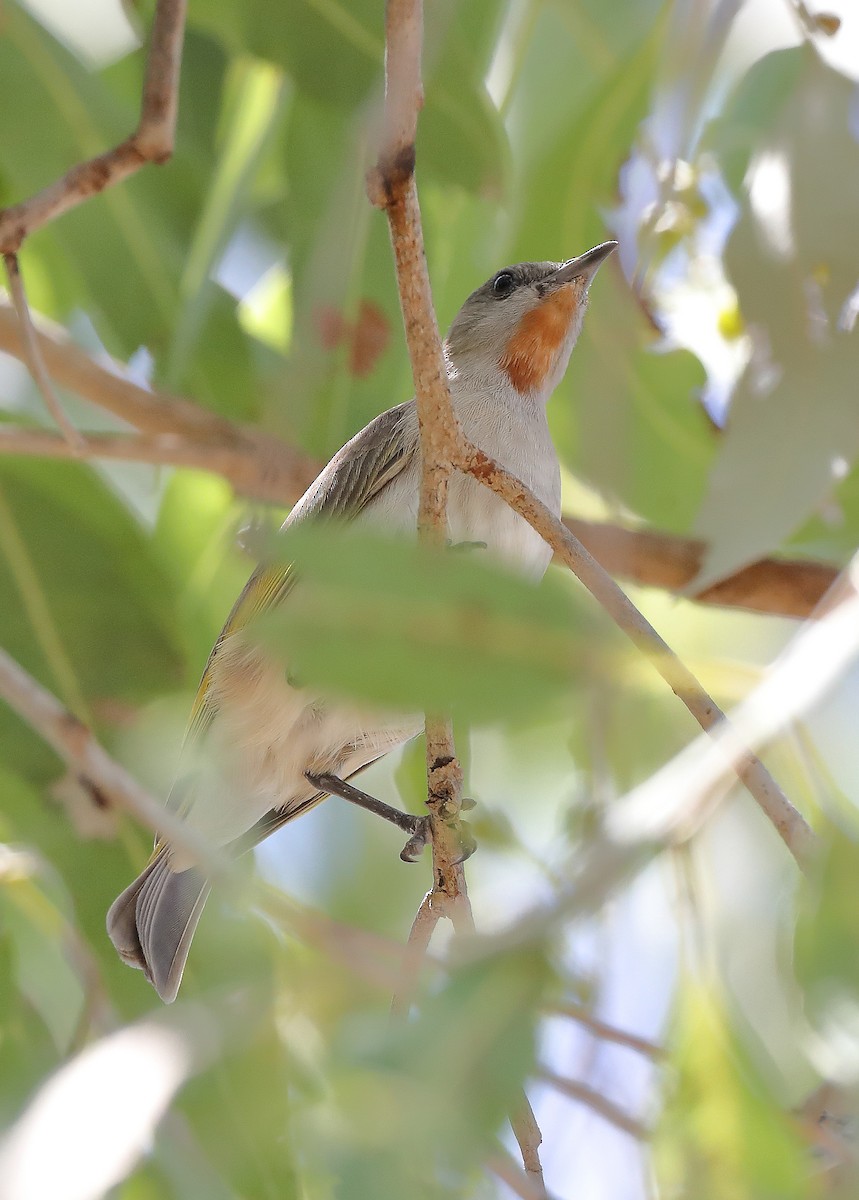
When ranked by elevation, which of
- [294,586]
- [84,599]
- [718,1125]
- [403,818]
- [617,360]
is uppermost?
[617,360]

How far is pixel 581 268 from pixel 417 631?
2.28 meters

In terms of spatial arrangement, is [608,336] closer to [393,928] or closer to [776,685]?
[393,928]

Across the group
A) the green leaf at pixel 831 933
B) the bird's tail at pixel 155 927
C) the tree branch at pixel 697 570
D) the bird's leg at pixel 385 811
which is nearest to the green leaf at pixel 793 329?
the green leaf at pixel 831 933

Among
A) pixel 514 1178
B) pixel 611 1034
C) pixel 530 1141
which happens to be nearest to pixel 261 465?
pixel 530 1141

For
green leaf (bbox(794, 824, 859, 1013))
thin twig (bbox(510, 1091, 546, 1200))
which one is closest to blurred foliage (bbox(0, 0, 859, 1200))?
green leaf (bbox(794, 824, 859, 1013))

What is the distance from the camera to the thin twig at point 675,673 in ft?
4.02

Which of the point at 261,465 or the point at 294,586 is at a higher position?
the point at 261,465

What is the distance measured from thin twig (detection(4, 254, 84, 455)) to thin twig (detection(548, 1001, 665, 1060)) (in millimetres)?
1325

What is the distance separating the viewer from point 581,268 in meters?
3.18

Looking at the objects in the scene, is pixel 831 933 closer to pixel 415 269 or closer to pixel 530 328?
pixel 415 269

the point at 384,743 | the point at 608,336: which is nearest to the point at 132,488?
the point at 384,743

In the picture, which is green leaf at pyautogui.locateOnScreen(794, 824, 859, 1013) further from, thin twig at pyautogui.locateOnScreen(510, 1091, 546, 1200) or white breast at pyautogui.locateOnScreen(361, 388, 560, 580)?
white breast at pyautogui.locateOnScreen(361, 388, 560, 580)

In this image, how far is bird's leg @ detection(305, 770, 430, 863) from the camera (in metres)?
2.89

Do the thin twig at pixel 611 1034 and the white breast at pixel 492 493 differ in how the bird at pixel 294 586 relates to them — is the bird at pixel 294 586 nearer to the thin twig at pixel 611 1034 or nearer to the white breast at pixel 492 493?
the white breast at pixel 492 493
